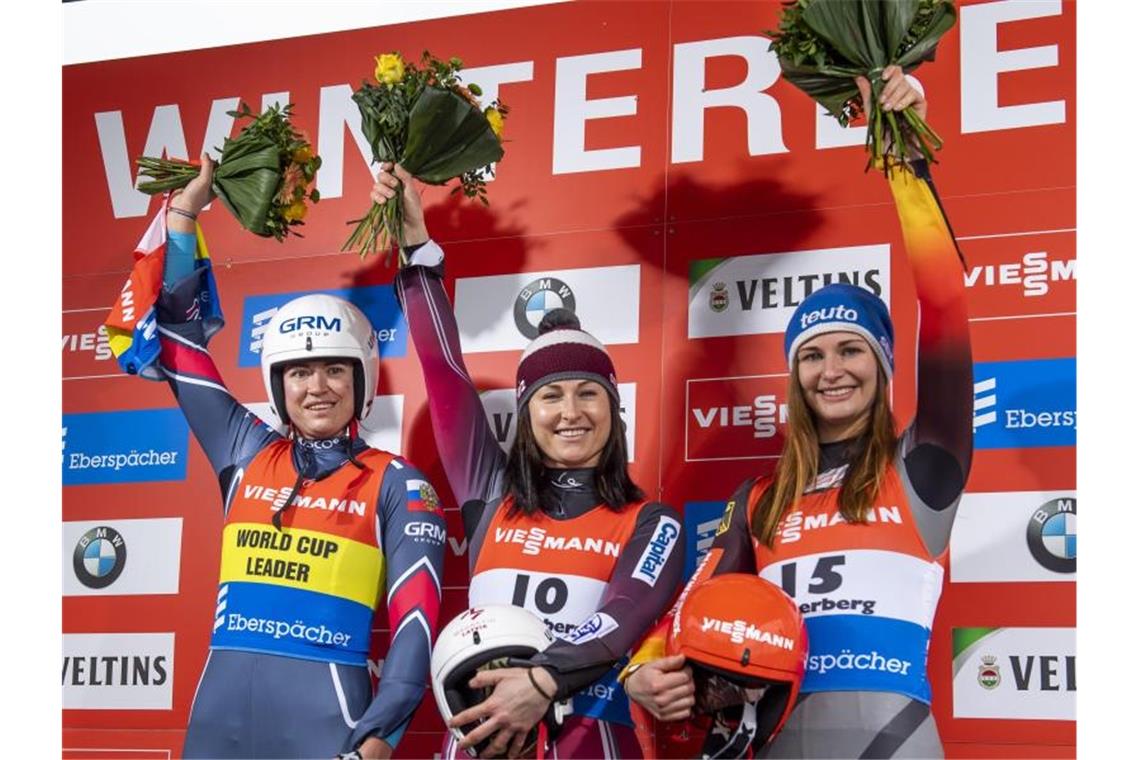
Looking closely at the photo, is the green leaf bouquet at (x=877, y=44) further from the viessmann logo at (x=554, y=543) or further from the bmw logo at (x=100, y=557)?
the bmw logo at (x=100, y=557)

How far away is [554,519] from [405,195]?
3.63ft

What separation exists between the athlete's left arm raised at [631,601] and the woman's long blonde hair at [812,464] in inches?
9.7

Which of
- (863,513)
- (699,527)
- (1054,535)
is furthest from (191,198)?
(1054,535)

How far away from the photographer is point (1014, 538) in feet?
14.3

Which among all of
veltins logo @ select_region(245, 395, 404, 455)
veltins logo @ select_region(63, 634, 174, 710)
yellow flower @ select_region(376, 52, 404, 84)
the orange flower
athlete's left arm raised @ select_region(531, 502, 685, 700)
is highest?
yellow flower @ select_region(376, 52, 404, 84)

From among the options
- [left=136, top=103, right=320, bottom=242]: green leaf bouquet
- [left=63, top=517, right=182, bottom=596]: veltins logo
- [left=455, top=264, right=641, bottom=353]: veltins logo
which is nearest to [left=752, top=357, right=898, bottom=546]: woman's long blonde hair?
[left=455, top=264, right=641, bottom=353]: veltins logo

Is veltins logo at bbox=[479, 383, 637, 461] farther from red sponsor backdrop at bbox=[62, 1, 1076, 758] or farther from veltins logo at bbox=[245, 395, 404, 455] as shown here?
veltins logo at bbox=[245, 395, 404, 455]

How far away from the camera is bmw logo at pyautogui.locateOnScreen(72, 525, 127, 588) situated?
216 inches

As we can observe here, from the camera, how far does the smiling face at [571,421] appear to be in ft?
14.2

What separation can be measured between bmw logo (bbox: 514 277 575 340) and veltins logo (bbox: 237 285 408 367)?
1.36 ft

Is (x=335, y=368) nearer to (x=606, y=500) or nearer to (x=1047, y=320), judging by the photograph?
(x=606, y=500)

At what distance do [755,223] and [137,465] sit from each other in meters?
2.34

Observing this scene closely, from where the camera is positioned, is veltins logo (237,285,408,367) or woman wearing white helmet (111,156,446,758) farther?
veltins logo (237,285,408,367)

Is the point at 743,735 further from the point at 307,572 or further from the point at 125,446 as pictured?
the point at 125,446
